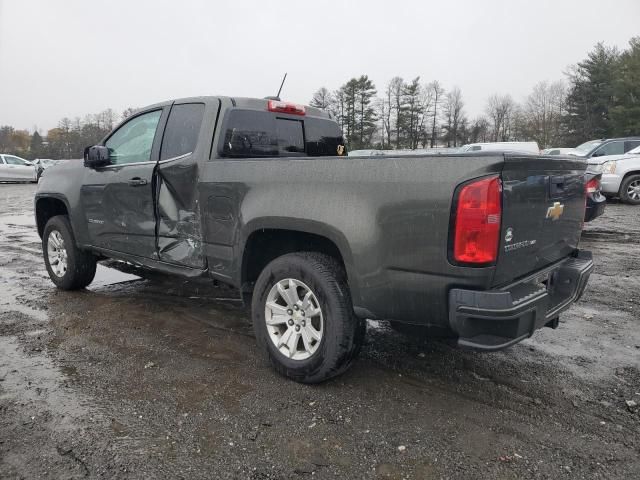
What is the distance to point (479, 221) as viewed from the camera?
234 cm

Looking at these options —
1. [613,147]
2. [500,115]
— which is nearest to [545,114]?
[500,115]

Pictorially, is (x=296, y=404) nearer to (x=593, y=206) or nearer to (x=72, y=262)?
(x=72, y=262)

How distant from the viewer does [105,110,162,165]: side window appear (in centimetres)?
427

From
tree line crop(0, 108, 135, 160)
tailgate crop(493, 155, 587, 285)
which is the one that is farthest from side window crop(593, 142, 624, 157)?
tree line crop(0, 108, 135, 160)

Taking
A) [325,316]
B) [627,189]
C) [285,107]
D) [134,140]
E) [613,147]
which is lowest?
[627,189]

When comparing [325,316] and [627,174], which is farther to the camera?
[627,174]

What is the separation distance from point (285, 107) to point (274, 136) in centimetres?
29

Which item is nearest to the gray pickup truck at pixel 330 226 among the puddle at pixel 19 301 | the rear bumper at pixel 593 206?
the puddle at pixel 19 301

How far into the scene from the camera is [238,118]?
3793 mm

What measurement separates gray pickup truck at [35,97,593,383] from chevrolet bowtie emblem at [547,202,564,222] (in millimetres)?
15

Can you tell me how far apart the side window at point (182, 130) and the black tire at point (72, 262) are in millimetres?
1883

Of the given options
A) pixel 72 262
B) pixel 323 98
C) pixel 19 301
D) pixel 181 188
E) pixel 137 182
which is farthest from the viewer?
pixel 323 98

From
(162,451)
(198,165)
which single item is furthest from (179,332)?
(162,451)

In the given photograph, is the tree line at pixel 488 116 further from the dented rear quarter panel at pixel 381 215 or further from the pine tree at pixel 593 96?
the dented rear quarter panel at pixel 381 215
